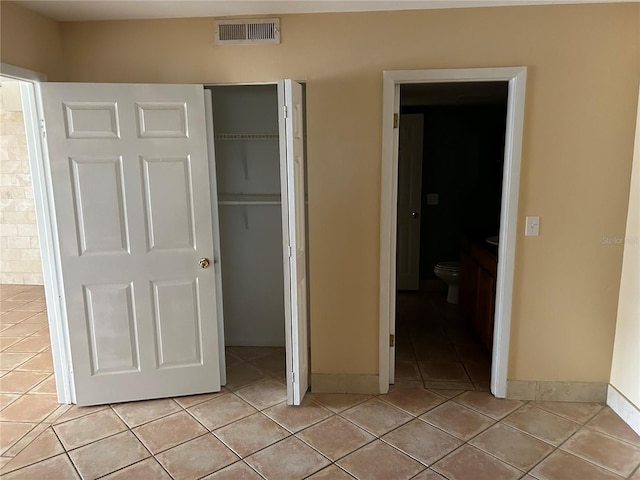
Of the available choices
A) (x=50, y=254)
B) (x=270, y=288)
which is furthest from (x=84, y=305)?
(x=270, y=288)

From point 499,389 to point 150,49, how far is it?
9.97 feet

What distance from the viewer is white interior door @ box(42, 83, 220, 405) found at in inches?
98.6

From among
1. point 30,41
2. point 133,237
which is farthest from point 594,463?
point 30,41

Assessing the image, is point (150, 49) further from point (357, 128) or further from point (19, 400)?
point (19, 400)

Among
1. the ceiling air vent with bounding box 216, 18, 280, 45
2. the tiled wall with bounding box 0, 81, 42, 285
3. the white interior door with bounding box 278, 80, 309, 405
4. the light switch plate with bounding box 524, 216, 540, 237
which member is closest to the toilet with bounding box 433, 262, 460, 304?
the light switch plate with bounding box 524, 216, 540, 237

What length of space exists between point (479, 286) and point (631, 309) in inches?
44.6

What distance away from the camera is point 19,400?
2873 mm

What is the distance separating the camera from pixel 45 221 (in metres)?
2.58

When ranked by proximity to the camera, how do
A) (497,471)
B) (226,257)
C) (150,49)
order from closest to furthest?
(497,471) < (150,49) < (226,257)

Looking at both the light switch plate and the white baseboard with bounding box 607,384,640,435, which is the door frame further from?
the white baseboard with bounding box 607,384,640,435

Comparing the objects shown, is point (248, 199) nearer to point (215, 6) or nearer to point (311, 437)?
point (215, 6)

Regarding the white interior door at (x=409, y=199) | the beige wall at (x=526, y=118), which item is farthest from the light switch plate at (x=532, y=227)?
the white interior door at (x=409, y=199)

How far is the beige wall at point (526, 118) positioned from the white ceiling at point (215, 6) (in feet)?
0.20

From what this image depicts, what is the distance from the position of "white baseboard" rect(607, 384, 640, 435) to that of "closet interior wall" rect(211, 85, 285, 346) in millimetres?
2321
